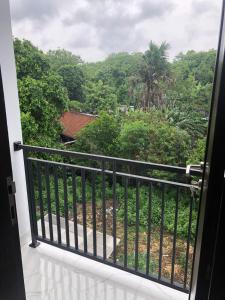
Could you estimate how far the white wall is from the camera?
1.84 metres

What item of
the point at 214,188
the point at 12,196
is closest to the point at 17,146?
the point at 12,196

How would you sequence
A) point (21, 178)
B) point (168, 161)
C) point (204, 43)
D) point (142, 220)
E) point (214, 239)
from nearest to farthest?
point (214, 239) → point (21, 178) → point (142, 220) → point (204, 43) → point (168, 161)

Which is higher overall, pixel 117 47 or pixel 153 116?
pixel 117 47

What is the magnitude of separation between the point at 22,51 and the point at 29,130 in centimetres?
221

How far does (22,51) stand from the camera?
6992mm

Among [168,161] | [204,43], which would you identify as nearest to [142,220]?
[168,161]

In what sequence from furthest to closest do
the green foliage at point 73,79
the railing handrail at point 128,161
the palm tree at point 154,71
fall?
the green foliage at point 73,79, the palm tree at point 154,71, the railing handrail at point 128,161

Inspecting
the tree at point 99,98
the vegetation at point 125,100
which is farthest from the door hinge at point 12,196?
the tree at point 99,98

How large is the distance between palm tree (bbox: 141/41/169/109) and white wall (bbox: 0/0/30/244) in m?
5.95

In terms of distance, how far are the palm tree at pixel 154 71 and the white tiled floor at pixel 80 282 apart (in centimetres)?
628

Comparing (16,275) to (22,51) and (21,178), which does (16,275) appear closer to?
(21,178)

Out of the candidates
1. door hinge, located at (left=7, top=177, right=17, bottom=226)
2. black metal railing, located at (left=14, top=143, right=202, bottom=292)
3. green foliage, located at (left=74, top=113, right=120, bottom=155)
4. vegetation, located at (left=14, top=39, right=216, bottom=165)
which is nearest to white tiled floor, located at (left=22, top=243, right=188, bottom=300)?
black metal railing, located at (left=14, top=143, right=202, bottom=292)

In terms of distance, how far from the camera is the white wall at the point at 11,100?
184 cm

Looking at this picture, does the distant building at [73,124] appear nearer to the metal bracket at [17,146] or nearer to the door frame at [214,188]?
the metal bracket at [17,146]
